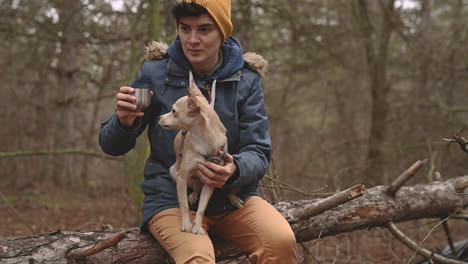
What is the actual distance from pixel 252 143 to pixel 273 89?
7022 millimetres

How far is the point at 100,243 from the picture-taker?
10.9ft

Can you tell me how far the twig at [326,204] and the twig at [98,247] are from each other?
1596 mm

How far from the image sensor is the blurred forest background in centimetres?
830

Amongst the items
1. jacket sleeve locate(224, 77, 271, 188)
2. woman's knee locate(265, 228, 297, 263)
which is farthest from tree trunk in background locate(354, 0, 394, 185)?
woman's knee locate(265, 228, 297, 263)

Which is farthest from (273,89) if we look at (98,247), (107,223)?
(98,247)

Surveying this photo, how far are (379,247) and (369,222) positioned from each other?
9.31 feet

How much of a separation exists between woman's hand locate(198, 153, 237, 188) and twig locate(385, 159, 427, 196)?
6.18 ft

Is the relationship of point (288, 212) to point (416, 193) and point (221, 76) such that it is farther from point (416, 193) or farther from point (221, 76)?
point (416, 193)

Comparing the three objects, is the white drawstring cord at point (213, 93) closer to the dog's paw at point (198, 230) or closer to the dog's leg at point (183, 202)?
the dog's leg at point (183, 202)

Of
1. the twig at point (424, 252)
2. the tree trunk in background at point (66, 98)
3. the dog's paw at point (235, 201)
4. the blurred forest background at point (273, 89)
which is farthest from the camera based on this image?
the tree trunk in background at point (66, 98)

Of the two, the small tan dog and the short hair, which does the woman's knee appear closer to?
the small tan dog

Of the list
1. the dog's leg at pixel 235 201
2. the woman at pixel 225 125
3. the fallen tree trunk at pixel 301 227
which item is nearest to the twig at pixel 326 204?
the fallen tree trunk at pixel 301 227

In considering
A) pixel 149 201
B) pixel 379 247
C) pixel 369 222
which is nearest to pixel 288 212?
pixel 369 222

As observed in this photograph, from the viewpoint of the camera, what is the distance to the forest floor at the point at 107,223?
6648 mm
